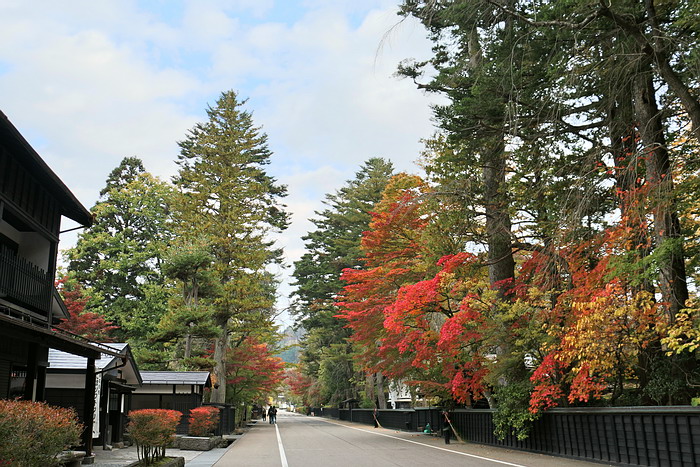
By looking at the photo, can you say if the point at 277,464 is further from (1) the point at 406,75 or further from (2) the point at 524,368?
(1) the point at 406,75

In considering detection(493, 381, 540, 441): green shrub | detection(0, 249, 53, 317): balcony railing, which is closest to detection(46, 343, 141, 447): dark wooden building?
detection(0, 249, 53, 317): balcony railing

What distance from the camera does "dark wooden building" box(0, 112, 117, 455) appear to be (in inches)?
476

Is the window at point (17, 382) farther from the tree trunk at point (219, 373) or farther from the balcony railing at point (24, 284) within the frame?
the tree trunk at point (219, 373)

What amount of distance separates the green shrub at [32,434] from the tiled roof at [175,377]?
64.7ft

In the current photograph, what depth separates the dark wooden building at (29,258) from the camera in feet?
39.7

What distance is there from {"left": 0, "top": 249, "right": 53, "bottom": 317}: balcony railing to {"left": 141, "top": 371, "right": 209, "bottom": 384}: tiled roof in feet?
46.9

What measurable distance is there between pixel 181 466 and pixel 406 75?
13877 mm

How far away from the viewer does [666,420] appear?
12.2 metres

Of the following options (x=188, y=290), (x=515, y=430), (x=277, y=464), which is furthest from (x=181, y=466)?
(x=188, y=290)

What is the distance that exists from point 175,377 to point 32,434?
21848 millimetres

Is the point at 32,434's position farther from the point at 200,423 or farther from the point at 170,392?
the point at 170,392

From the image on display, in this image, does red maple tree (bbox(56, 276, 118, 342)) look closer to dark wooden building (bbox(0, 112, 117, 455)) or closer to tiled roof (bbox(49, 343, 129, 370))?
tiled roof (bbox(49, 343, 129, 370))

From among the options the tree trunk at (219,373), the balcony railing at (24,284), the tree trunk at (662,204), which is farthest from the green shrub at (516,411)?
the tree trunk at (219,373)

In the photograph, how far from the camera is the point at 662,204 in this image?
11836 mm
